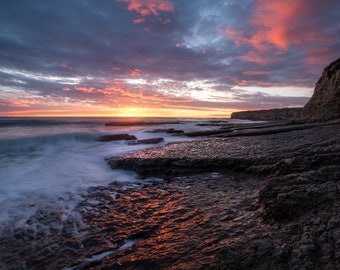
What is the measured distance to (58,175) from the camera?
21.4 feet

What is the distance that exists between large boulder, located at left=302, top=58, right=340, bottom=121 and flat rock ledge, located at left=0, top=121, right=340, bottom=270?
12409 mm

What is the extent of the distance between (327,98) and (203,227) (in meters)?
16.8

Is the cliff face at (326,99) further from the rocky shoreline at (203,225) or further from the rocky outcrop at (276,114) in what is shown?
the rocky outcrop at (276,114)

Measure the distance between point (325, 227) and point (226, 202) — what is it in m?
1.35

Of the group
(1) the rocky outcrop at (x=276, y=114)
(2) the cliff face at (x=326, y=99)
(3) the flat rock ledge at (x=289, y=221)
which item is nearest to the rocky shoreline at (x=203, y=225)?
(3) the flat rock ledge at (x=289, y=221)

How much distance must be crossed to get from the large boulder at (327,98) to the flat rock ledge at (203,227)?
489 inches

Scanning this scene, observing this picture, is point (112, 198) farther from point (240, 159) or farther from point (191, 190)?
point (240, 159)

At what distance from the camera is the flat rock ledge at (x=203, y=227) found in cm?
189

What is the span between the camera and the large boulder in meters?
14.3

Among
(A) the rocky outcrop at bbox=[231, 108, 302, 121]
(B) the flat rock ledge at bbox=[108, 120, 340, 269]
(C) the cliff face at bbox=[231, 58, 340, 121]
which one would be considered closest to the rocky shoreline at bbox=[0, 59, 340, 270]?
(B) the flat rock ledge at bbox=[108, 120, 340, 269]

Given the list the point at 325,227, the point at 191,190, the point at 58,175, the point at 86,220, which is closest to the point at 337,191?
the point at 325,227

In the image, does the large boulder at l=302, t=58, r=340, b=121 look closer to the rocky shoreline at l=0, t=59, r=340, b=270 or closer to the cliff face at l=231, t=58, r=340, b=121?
the cliff face at l=231, t=58, r=340, b=121

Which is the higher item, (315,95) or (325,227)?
(315,95)

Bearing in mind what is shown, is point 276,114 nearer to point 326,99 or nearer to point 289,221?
point 326,99
